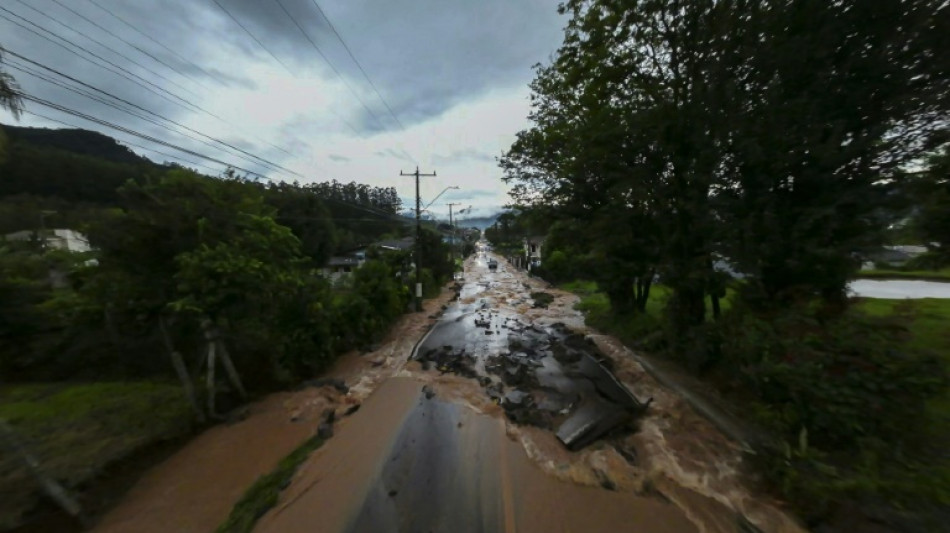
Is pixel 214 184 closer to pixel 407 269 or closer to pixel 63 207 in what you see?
pixel 407 269

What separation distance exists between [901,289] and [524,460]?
19294mm

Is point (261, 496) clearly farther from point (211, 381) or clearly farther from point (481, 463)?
point (481, 463)

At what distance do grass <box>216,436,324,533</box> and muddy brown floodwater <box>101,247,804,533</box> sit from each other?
0.20 metres

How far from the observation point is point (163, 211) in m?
7.30

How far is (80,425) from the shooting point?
677cm

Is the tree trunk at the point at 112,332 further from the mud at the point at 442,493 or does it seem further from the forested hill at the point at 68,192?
the forested hill at the point at 68,192

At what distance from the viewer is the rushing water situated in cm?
1342

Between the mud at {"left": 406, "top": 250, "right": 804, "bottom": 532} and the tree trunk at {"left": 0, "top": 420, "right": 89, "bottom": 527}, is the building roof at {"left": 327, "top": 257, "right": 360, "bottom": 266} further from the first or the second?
the tree trunk at {"left": 0, "top": 420, "right": 89, "bottom": 527}

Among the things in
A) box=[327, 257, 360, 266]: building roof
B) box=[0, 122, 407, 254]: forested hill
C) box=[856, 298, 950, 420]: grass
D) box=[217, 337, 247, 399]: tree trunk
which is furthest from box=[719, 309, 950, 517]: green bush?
box=[327, 257, 360, 266]: building roof

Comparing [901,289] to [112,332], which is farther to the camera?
[901,289]

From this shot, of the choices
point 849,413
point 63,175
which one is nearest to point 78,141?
point 63,175

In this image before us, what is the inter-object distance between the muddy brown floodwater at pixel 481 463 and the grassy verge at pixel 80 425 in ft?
2.53

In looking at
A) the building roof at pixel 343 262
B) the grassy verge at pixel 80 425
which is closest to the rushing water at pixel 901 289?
the grassy verge at pixel 80 425

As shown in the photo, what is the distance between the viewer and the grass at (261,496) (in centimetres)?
551
